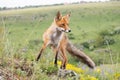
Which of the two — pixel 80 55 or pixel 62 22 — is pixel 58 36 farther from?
pixel 80 55

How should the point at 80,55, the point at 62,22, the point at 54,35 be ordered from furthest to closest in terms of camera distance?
1. the point at 80,55
2. the point at 62,22
3. the point at 54,35

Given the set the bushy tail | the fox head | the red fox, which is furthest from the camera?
the bushy tail

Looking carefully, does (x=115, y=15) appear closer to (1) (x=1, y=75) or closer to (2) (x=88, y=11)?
(2) (x=88, y=11)

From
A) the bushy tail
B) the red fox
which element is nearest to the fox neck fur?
the red fox

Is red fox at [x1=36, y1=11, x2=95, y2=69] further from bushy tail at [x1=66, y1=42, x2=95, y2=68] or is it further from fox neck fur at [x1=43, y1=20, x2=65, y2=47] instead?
bushy tail at [x1=66, y1=42, x2=95, y2=68]

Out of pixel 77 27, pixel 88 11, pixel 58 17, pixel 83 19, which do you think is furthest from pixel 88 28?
pixel 58 17

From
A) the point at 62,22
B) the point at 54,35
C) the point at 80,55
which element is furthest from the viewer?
the point at 80,55

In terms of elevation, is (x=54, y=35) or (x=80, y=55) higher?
(x=54, y=35)

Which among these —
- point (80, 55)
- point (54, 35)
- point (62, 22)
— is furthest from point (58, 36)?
point (80, 55)

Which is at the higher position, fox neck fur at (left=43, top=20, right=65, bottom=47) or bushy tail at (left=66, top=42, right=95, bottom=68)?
fox neck fur at (left=43, top=20, right=65, bottom=47)

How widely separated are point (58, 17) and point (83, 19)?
85496mm

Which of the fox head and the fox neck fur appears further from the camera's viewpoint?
the fox head

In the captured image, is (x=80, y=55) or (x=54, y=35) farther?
(x=80, y=55)

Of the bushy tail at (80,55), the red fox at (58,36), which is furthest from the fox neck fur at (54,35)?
the bushy tail at (80,55)
